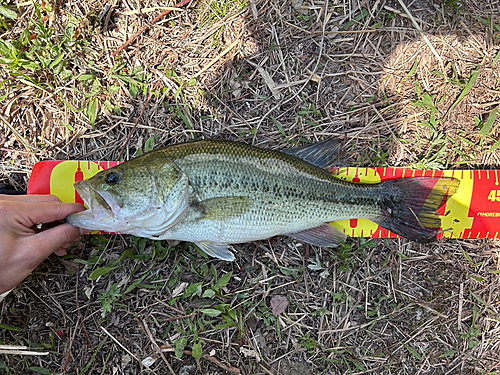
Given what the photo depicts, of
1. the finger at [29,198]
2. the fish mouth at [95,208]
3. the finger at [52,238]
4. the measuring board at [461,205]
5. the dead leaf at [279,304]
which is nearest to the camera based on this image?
the fish mouth at [95,208]

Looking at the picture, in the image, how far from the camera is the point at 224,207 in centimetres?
293

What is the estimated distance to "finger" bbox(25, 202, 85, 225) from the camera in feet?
9.64

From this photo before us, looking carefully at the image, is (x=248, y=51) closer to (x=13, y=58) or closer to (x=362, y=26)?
(x=362, y=26)

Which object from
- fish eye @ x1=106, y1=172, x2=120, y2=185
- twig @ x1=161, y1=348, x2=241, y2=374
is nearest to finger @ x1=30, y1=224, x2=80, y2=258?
fish eye @ x1=106, y1=172, x2=120, y2=185

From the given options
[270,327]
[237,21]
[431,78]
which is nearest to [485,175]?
[431,78]

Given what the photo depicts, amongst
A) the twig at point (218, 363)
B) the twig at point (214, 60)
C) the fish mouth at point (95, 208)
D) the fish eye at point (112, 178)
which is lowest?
the twig at point (218, 363)

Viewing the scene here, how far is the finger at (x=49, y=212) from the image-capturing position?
9.64 ft

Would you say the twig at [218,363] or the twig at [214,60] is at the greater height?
the twig at [214,60]

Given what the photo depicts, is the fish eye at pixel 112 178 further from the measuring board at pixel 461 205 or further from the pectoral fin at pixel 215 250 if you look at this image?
the measuring board at pixel 461 205

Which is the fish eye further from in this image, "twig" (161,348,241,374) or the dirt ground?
"twig" (161,348,241,374)

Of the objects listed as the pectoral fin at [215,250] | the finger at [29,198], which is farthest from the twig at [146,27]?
the pectoral fin at [215,250]

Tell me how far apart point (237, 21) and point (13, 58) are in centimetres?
237

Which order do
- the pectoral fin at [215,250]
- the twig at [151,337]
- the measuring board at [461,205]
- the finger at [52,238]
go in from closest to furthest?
the finger at [52,238], the pectoral fin at [215,250], the twig at [151,337], the measuring board at [461,205]

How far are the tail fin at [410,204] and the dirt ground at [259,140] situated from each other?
339mm
